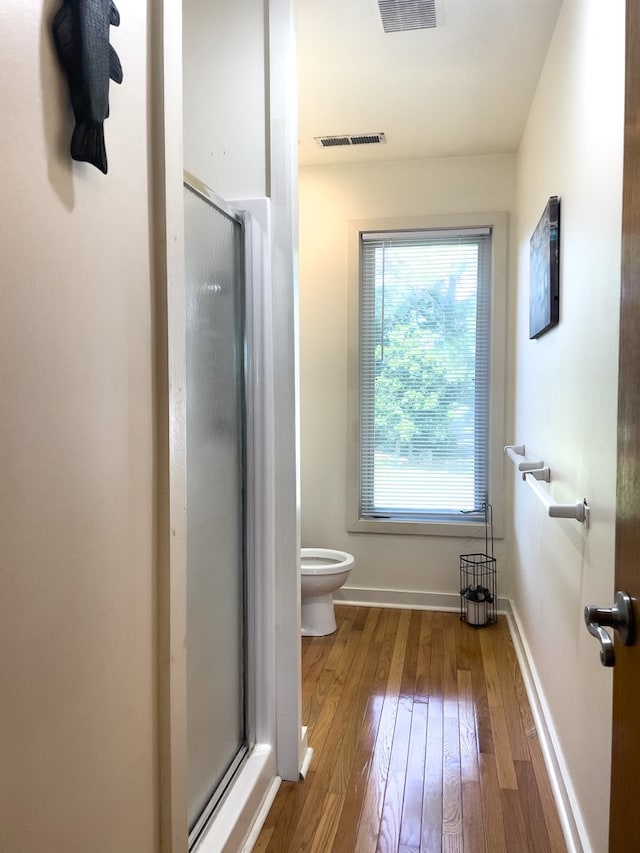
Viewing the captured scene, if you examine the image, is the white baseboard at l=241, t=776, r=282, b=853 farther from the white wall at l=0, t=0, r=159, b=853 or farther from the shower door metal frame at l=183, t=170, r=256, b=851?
the white wall at l=0, t=0, r=159, b=853

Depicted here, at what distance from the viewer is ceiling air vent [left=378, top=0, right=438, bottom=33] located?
214 centimetres

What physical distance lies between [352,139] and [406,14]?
3.59 ft

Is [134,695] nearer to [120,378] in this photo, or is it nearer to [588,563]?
[120,378]

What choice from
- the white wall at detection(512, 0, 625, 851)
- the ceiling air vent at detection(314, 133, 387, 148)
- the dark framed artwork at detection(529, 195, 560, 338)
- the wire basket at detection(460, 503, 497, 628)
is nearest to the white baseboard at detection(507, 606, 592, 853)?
the white wall at detection(512, 0, 625, 851)

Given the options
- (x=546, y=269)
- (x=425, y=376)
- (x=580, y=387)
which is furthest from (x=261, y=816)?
(x=425, y=376)

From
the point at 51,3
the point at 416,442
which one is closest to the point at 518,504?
the point at 416,442

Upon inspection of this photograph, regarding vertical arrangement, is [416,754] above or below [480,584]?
below

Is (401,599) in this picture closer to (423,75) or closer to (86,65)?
(423,75)

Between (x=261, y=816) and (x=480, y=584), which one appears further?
(x=480, y=584)

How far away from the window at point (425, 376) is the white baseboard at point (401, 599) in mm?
377

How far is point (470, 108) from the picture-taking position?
295cm

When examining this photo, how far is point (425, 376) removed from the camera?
367 centimetres

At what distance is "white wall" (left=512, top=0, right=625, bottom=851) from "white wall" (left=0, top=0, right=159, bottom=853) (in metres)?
1.00

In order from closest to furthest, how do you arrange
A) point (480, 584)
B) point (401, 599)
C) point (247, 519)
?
point (247, 519) → point (480, 584) → point (401, 599)
